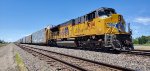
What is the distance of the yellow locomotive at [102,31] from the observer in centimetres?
1625

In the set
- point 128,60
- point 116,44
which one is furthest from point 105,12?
point 128,60

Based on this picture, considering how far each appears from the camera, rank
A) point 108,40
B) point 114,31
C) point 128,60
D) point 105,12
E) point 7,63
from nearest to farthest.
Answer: point 128,60 < point 7,63 < point 108,40 < point 114,31 < point 105,12

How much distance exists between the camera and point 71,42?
82.0 ft

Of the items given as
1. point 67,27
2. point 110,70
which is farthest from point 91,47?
point 110,70

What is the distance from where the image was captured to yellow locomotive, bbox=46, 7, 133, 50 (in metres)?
16.2

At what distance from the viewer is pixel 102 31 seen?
17531 millimetres

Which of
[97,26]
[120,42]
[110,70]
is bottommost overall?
[110,70]

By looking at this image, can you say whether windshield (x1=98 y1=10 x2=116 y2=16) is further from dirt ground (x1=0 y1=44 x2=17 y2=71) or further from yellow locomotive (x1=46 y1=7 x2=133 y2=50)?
dirt ground (x1=0 y1=44 x2=17 y2=71)

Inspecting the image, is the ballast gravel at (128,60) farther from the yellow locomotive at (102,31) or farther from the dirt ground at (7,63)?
the dirt ground at (7,63)

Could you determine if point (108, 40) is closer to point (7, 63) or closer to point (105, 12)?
point (105, 12)

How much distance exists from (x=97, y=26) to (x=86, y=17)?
246 cm

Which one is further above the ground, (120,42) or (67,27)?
(67,27)

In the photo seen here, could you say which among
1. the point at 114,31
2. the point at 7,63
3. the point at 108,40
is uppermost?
the point at 114,31

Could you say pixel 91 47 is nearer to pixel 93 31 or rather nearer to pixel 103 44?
pixel 93 31
